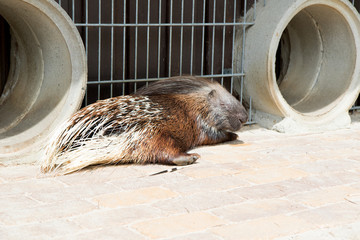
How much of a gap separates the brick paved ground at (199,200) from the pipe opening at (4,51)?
121cm

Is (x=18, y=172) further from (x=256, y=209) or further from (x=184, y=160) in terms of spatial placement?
(x=256, y=209)

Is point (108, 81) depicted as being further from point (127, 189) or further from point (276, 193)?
point (276, 193)

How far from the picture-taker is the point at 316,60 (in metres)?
6.50

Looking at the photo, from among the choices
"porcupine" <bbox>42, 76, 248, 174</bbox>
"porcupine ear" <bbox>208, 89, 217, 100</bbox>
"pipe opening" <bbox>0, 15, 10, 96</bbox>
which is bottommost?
"porcupine" <bbox>42, 76, 248, 174</bbox>

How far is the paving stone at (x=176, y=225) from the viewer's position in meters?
3.10

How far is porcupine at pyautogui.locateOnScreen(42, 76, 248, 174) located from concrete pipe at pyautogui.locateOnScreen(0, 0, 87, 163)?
0.24m

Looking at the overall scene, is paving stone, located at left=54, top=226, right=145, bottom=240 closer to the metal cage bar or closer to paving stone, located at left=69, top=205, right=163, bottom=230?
paving stone, located at left=69, top=205, right=163, bottom=230

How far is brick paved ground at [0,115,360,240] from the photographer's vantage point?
3135mm

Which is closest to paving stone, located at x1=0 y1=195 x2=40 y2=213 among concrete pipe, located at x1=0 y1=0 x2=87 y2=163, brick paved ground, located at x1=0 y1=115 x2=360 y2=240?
brick paved ground, located at x1=0 y1=115 x2=360 y2=240

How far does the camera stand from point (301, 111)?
6.25 metres

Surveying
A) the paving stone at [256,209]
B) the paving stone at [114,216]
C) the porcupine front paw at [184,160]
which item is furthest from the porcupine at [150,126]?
the paving stone at [256,209]

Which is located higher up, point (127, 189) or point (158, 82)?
point (158, 82)

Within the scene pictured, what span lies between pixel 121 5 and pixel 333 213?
2.84 meters

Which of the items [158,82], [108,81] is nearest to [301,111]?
[158,82]
